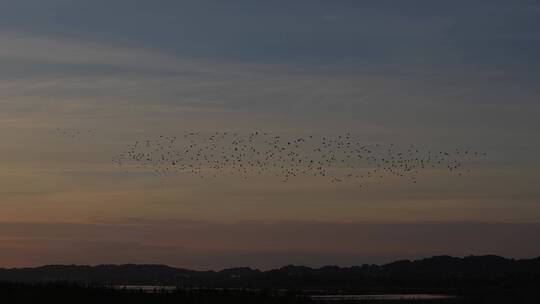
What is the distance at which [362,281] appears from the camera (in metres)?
110

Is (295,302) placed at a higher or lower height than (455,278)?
lower

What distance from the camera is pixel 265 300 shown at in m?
46.2

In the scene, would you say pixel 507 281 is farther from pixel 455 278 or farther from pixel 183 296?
pixel 183 296

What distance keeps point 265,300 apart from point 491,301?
2194 cm

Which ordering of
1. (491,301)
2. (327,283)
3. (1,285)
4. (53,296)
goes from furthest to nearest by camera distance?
(327,283)
(491,301)
(1,285)
(53,296)


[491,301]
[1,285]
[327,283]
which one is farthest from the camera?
[327,283]

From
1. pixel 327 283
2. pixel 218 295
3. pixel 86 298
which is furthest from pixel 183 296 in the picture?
pixel 327 283

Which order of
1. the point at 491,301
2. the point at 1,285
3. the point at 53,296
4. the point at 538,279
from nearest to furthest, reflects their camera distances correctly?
1. the point at 53,296
2. the point at 1,285
3. the point at 491,301
4. the point at 538,279

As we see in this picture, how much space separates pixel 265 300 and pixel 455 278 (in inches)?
2653

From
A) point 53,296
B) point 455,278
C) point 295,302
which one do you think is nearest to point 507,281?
point 455,278

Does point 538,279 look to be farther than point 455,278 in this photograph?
No

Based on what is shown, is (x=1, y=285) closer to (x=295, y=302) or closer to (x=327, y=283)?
(x=295, y=302)

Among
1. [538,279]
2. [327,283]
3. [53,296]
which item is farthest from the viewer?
[327,283]

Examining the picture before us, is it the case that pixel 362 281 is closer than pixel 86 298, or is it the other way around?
pixel 86 298
